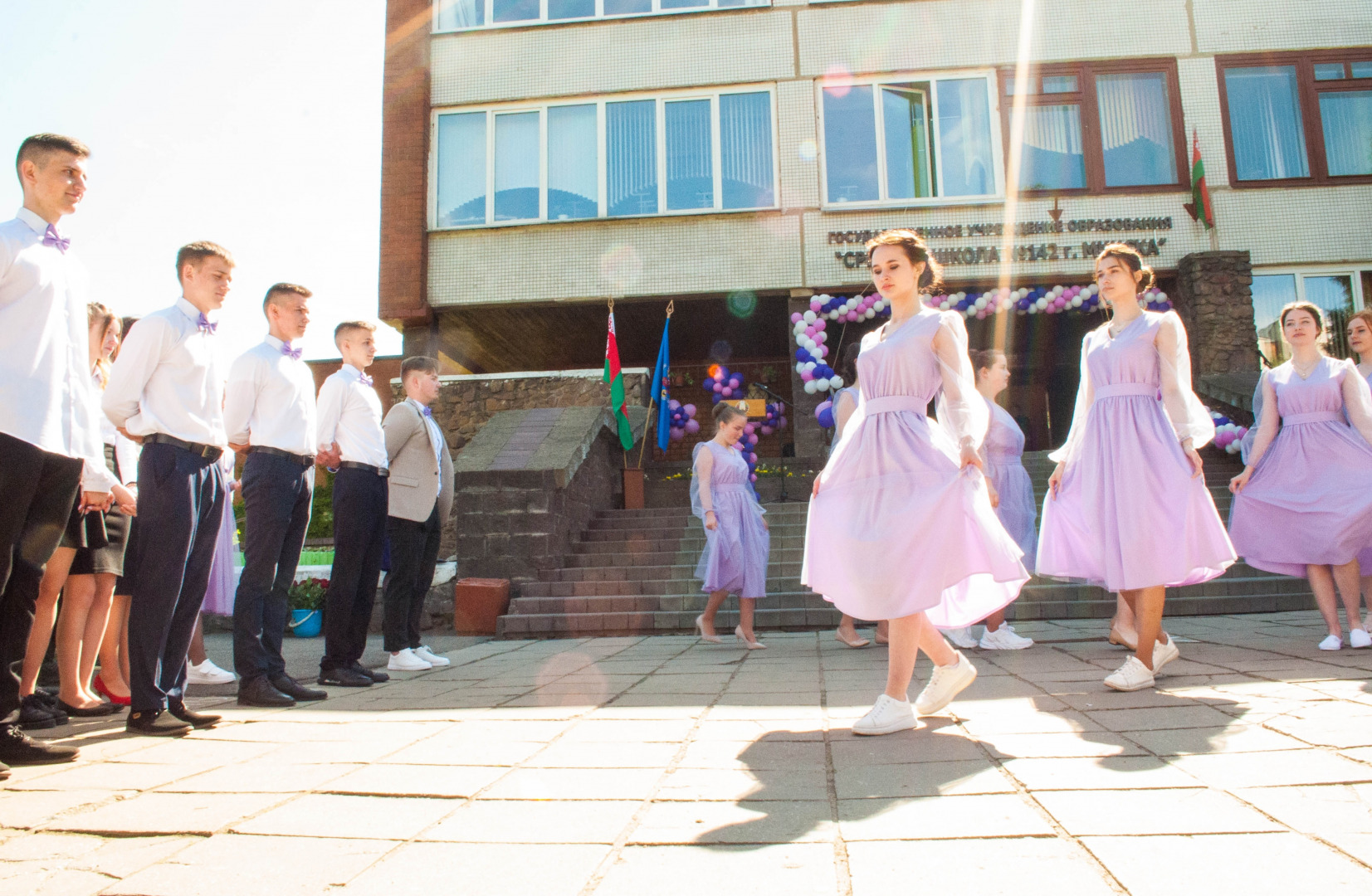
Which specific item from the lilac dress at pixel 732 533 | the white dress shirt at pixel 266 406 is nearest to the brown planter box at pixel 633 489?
the lilac dress at pixel 732 533

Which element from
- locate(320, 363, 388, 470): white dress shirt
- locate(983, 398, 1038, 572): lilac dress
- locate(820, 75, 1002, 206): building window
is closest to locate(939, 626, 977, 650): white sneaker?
locate(983, 398, 1038, 572): lilac dress

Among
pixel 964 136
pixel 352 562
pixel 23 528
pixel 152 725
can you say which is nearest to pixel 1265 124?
pixel 964 136

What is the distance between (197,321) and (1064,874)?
141 inches

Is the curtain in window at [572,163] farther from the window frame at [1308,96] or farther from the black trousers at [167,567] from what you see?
the black trousers at [167,567]

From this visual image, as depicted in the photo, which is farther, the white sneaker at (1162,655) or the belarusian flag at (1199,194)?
the belarusian flag at (1199,194)

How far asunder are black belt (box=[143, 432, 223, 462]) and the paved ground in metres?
1.06

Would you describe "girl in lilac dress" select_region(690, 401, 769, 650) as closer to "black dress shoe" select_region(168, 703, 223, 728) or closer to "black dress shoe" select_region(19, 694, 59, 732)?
"black dress shoe" select_region(168, 703, 223, 728)

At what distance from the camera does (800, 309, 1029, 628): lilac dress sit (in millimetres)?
3121

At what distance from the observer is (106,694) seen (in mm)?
4305

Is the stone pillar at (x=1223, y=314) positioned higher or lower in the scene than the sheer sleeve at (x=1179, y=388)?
higher

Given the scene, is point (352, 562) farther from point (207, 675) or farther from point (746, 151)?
point (746, 151)

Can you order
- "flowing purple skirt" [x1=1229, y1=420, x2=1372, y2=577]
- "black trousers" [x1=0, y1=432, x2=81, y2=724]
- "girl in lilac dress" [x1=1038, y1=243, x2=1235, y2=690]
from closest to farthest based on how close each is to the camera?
"black trousers" [x1=0, y1=432, x2=81, y2=724] < "girl in lilac dress" [x1=1038, y1=243, x2=1235, y2=690] < "flowing purple skirt" [x1=1229, y1=420, x2=1372, y2=577]

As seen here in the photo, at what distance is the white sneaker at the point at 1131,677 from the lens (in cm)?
362

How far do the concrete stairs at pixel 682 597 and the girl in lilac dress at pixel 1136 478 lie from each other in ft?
9.93
